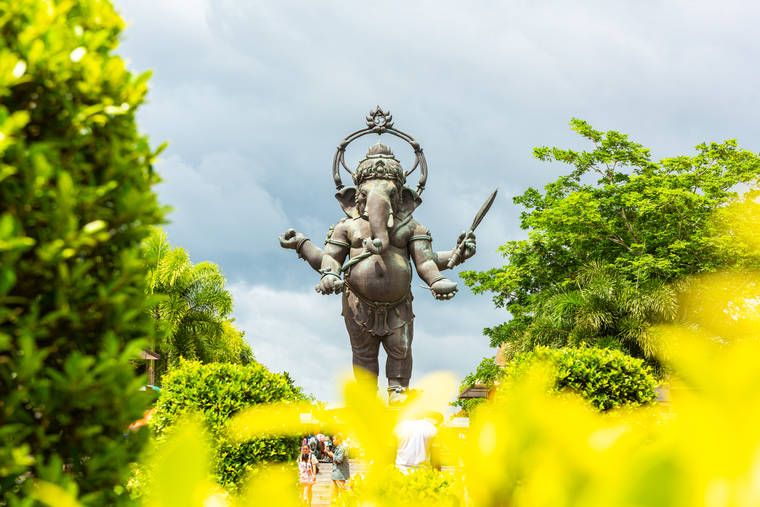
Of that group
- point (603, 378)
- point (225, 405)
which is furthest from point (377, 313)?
point (603, 378)

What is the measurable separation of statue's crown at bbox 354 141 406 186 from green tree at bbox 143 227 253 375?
16.4m

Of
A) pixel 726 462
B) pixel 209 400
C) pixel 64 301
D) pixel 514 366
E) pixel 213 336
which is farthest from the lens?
pixel 213 336

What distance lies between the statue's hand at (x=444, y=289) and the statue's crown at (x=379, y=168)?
134 cm

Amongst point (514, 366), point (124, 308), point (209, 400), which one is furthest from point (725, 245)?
point (124, 308)

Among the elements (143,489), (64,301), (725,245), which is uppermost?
(725,245)

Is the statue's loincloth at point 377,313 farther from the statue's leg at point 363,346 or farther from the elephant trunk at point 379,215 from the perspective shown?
the elephant trunk at point 379,215

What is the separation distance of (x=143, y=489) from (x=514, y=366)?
14.2 feet

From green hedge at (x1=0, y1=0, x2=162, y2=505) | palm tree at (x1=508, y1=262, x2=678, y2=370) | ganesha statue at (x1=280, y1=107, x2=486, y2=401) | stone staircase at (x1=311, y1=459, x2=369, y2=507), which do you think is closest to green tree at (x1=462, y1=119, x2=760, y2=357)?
palm tree at (x1=508, y1=262, x2=678, y2=370)

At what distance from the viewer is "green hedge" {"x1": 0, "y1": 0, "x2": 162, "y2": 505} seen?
5.28 ft

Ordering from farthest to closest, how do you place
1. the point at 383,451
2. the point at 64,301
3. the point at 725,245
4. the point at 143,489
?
the point at 725,245 → the point at 143,489 → the point at 64,301 → the point at 383,451

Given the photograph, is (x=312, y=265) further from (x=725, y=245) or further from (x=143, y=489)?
(x=725, y=245)

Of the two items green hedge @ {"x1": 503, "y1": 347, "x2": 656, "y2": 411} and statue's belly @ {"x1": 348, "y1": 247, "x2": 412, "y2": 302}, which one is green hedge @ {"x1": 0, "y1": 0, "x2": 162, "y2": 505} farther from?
green hedge @ {"x1": 503, "y1": 347, "x2": 656, "y2": 411}

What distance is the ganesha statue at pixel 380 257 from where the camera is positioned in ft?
24.1

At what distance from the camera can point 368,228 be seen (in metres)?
7.54
